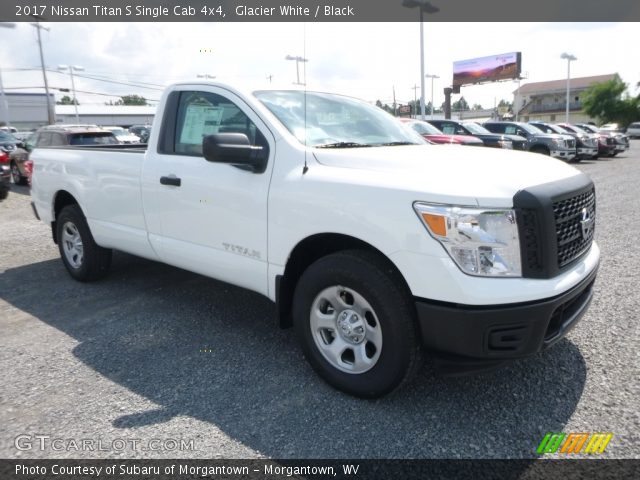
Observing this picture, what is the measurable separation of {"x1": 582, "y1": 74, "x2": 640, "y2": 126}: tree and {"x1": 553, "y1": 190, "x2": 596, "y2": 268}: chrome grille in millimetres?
69952

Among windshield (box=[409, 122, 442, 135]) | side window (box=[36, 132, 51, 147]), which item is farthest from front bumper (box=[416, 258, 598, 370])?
windshield (box=[409, 122, 442, 135])

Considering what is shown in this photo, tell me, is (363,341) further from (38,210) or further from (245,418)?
(38,210)

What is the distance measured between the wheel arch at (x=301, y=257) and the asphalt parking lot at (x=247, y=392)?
434 mm

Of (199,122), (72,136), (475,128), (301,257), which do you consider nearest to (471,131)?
(475,128)

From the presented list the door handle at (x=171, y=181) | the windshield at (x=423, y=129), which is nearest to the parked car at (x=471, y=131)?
the windshield at (x=423, y=129)

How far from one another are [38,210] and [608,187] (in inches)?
467

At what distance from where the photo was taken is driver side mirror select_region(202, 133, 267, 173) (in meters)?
3.13

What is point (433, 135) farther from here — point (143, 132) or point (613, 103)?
point (613, 103)

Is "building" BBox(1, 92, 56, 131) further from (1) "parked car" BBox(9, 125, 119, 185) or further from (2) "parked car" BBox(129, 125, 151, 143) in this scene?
(1) "parked car" BBox(9, 125, 119, 185)

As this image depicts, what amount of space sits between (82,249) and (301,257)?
10.1 feet

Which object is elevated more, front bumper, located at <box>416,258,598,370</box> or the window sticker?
the window sticker

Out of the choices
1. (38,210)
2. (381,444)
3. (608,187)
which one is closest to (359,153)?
(381,444)

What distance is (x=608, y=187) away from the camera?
12.0 metres

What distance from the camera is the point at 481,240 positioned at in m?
2.52
